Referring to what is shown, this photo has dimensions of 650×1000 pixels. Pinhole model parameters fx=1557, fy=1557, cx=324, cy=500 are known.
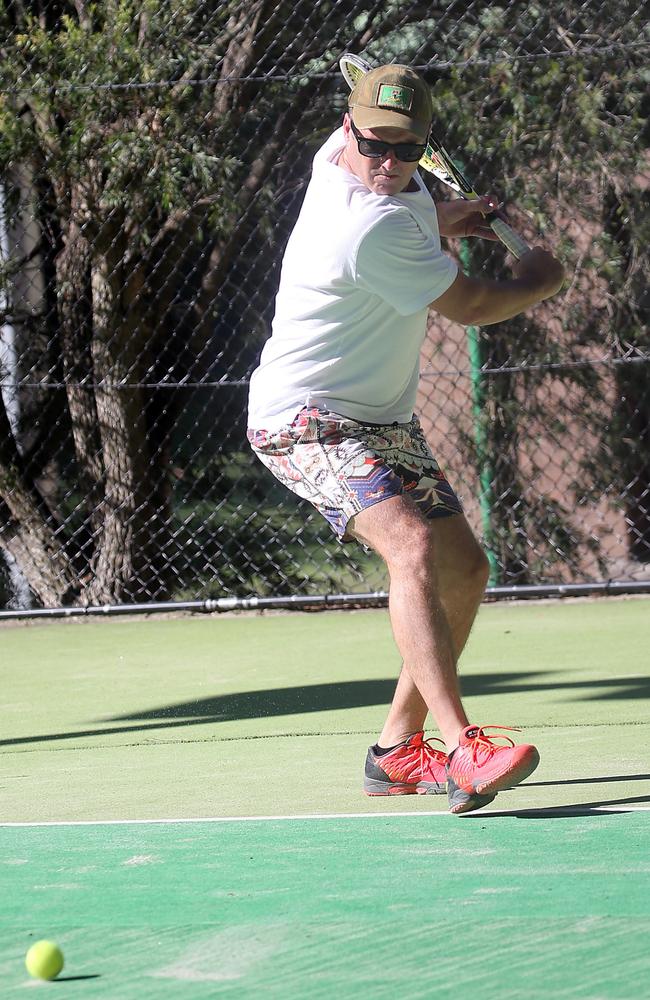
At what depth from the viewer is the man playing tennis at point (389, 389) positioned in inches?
140

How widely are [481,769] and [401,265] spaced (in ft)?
3.76

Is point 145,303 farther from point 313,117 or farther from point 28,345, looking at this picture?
point 313,117

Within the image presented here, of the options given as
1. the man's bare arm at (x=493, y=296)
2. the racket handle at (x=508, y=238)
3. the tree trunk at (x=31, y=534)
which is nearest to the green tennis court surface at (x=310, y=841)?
the man's bare arm at (x=493, y=296)

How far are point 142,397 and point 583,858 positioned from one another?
5.43m

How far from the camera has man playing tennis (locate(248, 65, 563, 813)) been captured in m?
3.56

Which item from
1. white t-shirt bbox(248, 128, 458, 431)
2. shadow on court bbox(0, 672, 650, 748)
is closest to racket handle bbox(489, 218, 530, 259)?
white t-shirt bbox(248, 128, 458, 431)

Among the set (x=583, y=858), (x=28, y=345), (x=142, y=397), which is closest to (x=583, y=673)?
(x=583, y=858)

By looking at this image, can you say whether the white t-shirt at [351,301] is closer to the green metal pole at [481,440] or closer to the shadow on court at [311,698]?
the shadow on court at [311,698]

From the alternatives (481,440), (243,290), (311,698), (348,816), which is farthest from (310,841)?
(243,290)

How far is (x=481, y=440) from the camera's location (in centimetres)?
777

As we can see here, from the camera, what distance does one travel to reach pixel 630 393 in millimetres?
7758

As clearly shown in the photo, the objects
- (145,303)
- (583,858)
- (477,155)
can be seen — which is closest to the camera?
(583,858)

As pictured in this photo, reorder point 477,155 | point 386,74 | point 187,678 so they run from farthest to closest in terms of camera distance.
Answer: point 477,155 → point 187,678 → point 386,74

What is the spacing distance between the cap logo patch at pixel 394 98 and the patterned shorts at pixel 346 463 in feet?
2.39
